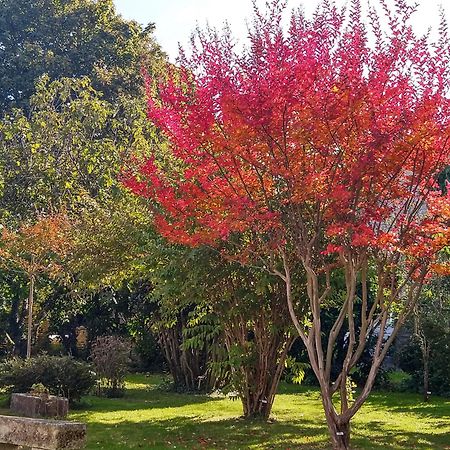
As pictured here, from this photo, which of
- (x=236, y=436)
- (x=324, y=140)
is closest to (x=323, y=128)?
(x=324, y=140)

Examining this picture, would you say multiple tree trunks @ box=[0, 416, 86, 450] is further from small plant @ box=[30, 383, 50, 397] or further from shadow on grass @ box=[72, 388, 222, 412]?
shadow on grass @ box=[72, 388, 222, 412]

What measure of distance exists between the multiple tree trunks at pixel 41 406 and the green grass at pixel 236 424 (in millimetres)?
448

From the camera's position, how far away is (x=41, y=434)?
427 centimetres

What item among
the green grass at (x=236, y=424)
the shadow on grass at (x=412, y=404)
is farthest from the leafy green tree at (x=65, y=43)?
the green grass at (x=236, y=424)

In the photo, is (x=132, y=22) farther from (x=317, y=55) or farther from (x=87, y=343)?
(x=317, y=55)

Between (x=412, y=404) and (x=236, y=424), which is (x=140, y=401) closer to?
(x=236, y=424)

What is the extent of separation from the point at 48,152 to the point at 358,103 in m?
15.9

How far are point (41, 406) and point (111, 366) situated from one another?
384 centimetres

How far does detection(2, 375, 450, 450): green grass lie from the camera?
980 cm

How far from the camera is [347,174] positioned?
8.27 m

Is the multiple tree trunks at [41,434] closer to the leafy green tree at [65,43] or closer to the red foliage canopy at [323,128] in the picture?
the red foliage canopy at [323,128]

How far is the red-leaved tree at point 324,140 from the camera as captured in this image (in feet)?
26.2

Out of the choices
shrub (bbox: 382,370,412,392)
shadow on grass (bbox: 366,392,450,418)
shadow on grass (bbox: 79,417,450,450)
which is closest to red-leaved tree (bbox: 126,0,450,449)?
shadow on grass (bbox: 79,417,450,450)

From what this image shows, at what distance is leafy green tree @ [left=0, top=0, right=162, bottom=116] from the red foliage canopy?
22034 mm
